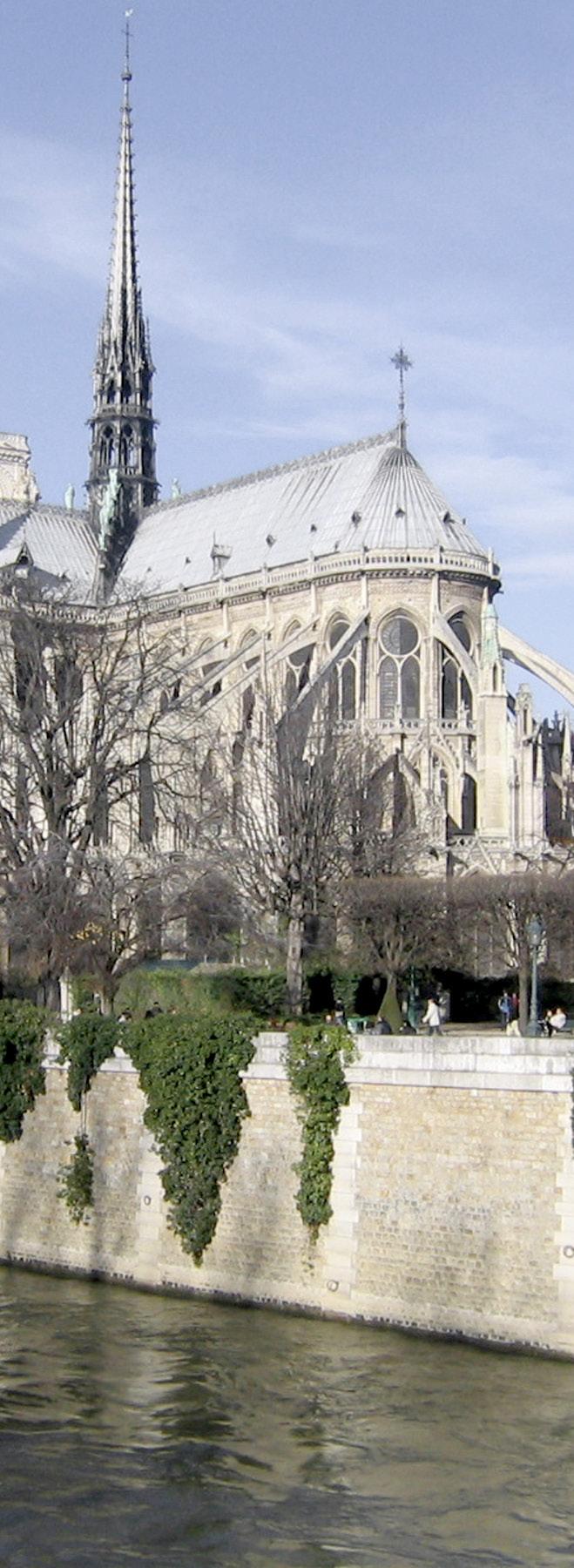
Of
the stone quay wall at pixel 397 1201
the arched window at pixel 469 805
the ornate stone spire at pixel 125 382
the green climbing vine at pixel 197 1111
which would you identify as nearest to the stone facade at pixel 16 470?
the ornate stone spire at pixel 125 382

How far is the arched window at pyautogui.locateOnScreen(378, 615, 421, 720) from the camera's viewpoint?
240ft

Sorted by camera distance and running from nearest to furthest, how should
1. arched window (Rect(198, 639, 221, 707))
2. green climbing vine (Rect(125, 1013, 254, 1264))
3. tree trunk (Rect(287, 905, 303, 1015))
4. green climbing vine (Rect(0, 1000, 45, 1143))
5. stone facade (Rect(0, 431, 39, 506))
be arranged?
green climbing vine (Rect(125, 1013, 254, 1264)) → green climbing vine (Rect(0, 1000, 45, 1143)) → tree trunk (Rect(287, 905, 303, 1015)) → arched window (Rect(198, 639, 221, 707)) → stone facade (Rect(0, 431, 39, 506))

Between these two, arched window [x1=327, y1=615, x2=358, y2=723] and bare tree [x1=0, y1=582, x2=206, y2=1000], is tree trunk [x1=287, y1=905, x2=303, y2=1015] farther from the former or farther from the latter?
arched window [x1=327, y1=615, x2=358, y2=723]

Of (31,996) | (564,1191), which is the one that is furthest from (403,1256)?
(31,996)

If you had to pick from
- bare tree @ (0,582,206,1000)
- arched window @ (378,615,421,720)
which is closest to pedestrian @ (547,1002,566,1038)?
bare tree @ (0,582,206,1000)

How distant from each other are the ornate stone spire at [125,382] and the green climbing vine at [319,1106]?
6535 centimetres

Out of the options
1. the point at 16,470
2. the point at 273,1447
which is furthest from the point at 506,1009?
the point at 16,470

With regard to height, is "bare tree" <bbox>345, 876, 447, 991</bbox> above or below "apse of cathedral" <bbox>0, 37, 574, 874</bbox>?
below

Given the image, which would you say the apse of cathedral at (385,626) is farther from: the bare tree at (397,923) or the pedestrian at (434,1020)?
the pedestrian at (434,1020)

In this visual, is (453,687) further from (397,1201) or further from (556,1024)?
(397,1201)

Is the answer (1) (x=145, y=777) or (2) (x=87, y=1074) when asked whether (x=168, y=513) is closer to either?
(1) (x=145, y=777)

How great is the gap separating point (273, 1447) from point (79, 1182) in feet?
36.2

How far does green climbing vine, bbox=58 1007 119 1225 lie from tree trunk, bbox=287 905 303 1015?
382 inches

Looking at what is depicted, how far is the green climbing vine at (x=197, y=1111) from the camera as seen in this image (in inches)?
1276
